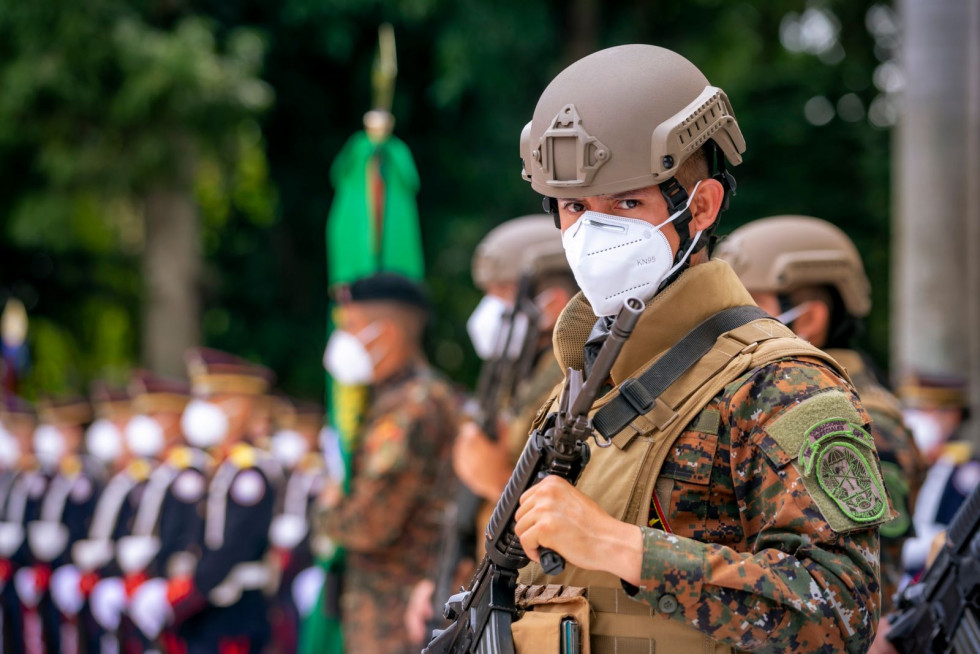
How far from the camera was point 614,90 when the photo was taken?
220cm

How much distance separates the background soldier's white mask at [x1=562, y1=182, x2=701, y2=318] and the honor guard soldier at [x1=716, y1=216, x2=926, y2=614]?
160 cm

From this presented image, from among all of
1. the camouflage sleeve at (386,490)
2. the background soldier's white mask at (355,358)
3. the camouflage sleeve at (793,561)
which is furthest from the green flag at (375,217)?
the camouflage sleeve at (793,561)

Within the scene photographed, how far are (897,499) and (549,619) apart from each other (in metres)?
1.60

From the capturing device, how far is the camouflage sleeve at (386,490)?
5.15 metres

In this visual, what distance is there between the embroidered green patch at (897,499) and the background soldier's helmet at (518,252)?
5.62ft

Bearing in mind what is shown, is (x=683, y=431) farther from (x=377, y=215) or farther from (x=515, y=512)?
(x=377, y=215)

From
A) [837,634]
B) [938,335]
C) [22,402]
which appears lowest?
[22,402]

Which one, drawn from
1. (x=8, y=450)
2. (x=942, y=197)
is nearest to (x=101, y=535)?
(x=8, y=450)

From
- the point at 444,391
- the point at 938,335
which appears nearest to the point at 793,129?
the point at 938,335

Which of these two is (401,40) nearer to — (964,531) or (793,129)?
(793,129)

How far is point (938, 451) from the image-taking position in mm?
6980

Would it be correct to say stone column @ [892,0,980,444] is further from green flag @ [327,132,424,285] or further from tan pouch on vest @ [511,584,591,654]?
tan pouch on vest @ [511,584,591,654]

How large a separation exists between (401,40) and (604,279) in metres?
12.6

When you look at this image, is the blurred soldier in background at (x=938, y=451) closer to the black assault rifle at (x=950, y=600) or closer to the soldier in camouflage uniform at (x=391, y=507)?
the soldier in camouflage uniform at (x=391, y=507)
